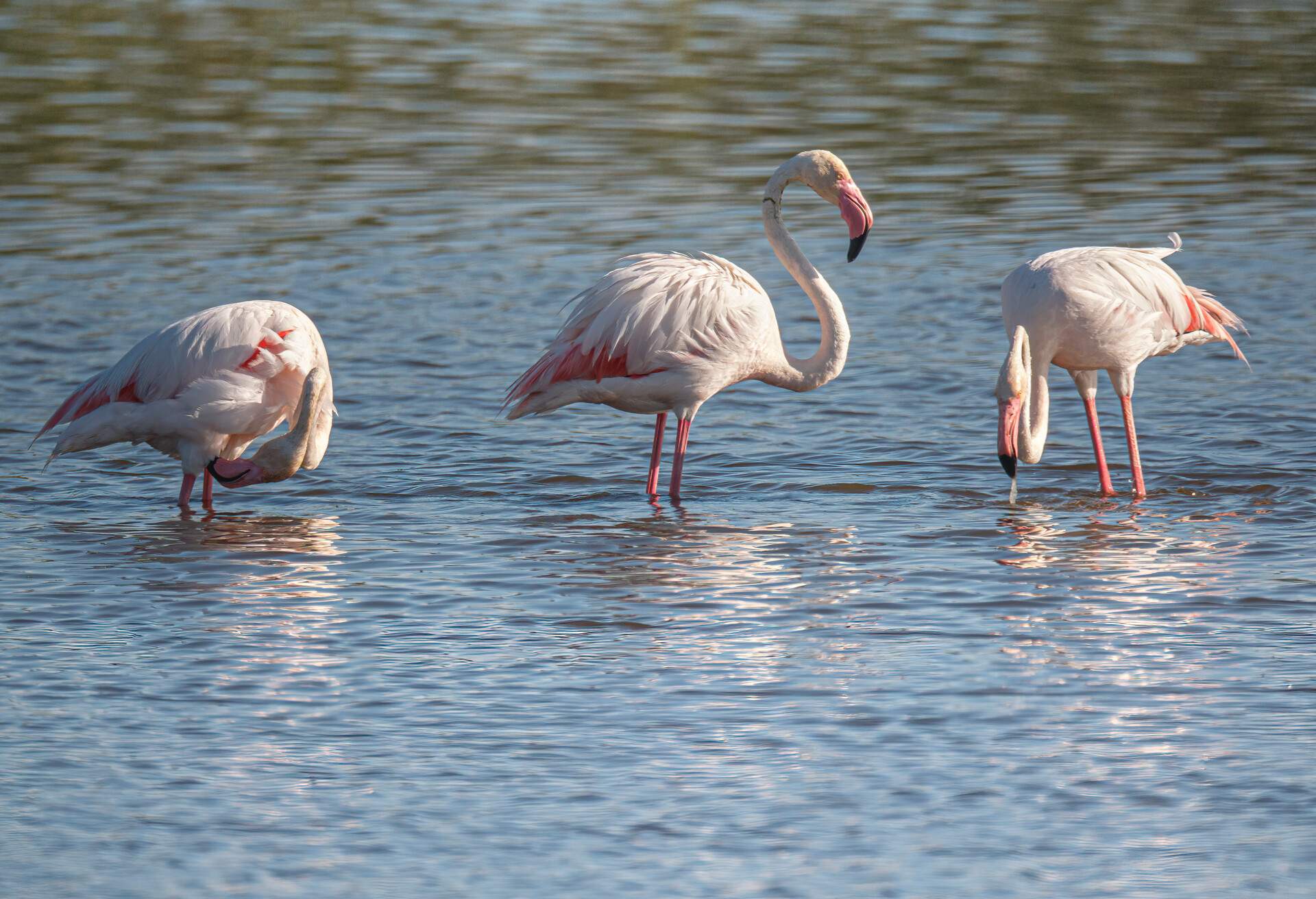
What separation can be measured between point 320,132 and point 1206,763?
45.6 feet

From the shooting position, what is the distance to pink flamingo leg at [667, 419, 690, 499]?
26.2ft

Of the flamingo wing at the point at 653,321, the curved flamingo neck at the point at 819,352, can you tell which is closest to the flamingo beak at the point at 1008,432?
the curved flamingo neck at the point at 819,352

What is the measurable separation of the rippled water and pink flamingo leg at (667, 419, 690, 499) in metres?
0.16

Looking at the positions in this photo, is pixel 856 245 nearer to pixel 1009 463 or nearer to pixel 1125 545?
pixel 1009 463

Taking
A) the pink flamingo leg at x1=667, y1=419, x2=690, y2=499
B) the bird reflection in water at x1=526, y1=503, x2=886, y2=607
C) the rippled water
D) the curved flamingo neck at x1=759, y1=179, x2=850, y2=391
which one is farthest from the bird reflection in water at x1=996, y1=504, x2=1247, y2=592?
the pink flamingo leg at x1=667, y1=419, x2=690, y2=499

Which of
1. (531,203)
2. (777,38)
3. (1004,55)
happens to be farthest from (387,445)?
(777,38)

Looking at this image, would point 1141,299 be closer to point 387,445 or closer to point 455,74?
point 387,445

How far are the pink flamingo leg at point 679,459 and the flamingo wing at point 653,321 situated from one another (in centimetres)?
33

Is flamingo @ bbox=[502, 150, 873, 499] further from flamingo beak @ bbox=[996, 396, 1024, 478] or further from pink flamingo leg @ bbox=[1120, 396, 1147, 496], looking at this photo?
pink flamingo leg @ bbox=[1120, 396, 1147, 496]

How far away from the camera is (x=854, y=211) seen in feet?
27.5

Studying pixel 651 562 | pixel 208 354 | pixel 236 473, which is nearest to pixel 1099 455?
pixel 651 562

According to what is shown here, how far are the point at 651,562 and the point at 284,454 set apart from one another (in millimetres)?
1600

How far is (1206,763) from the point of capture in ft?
15.9

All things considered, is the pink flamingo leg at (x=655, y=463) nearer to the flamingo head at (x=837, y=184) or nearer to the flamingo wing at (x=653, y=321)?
the flamingo wing at (x=653, y=321)
